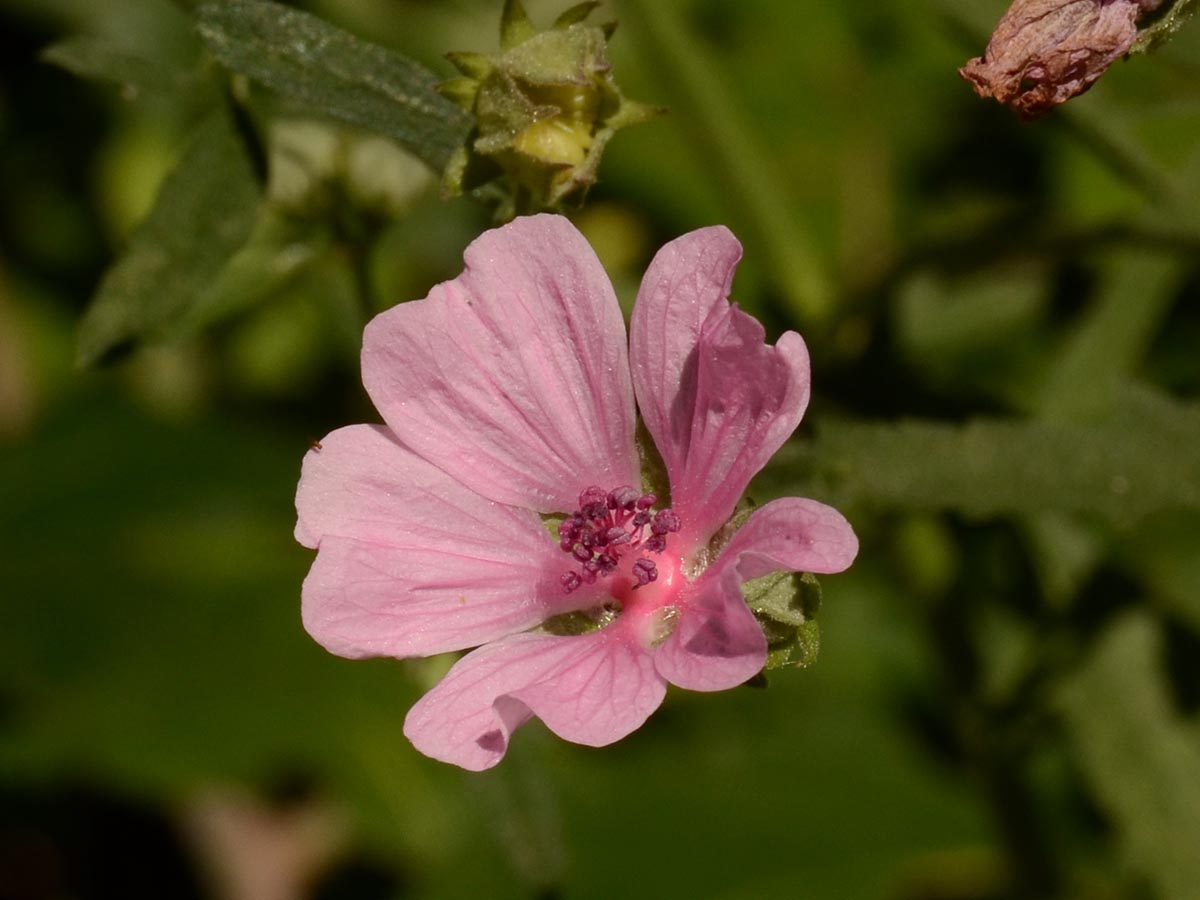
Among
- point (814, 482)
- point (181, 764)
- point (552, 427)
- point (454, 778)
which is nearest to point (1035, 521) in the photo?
point (814, 482)

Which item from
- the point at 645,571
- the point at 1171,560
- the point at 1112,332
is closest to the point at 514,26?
the point at 645,571

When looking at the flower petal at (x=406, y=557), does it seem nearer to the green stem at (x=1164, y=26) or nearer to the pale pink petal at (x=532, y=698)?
the pale pink petal at (x=532, y=698)

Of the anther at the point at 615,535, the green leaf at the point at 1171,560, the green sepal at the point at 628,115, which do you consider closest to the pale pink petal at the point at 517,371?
the anther at the point at 615,535

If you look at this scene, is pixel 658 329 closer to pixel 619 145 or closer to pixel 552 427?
pixel 552 427

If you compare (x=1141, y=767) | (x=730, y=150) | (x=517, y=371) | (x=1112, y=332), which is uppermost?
(x=517, y=371)

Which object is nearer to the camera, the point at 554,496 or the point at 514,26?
the point at 514,26

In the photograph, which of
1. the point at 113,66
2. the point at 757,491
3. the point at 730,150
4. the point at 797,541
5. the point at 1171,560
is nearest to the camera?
the point at 797,541

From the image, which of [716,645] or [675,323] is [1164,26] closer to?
[675,323]
